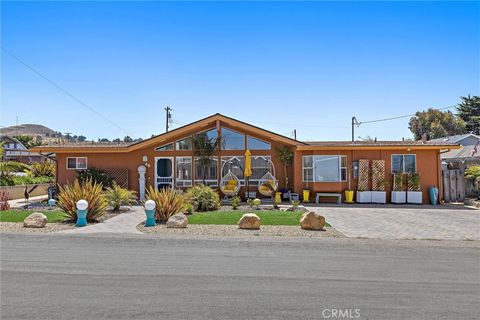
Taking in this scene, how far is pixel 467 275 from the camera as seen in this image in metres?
5.50

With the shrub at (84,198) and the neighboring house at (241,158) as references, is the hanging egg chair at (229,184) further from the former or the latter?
the shrub at (84,198)

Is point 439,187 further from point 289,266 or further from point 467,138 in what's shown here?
point 467,138

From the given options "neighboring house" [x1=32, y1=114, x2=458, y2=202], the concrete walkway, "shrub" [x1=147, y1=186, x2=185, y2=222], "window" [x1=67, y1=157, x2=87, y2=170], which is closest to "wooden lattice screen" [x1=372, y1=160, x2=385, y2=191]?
"neighboring house" [x1=32, y1=114, x2=458, y2=202]

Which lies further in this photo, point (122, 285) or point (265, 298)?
point (122, 285)

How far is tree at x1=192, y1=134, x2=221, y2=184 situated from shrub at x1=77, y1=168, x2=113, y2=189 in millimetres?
4640

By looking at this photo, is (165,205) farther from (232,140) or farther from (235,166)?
(232,140)

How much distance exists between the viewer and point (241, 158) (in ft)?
58.2

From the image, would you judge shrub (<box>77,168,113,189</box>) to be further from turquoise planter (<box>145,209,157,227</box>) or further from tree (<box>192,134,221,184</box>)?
turquoise planter (<box>145,209,157,227</box>)

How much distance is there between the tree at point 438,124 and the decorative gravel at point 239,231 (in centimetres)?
3948

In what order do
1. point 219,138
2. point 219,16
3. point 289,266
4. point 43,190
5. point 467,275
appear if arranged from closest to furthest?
point 467,275
point 289,266
point 219,16
point 219,138
point 43,190

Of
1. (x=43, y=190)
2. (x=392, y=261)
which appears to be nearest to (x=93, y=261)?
(x=392, y=261)

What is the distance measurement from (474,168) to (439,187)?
174 centimetres

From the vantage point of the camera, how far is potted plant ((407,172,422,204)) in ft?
53.6

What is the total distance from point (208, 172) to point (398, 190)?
30.8 feet
